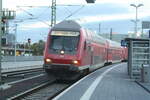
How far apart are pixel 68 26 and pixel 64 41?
1.35 meters

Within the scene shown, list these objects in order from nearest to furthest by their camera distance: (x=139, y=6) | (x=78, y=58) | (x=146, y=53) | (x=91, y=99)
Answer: (x=91, y=99) < (x=78, y=58) < (x=146, y=53) < (x=139, y=6)

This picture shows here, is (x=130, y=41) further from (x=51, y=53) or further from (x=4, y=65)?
(x=4, y=65)

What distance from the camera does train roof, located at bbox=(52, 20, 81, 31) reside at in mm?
26220

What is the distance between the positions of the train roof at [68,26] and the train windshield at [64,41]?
28cm

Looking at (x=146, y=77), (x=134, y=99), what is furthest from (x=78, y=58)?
(x=134, y=99)

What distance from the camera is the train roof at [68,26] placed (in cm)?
2622

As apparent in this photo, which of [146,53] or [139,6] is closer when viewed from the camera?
[146,53]

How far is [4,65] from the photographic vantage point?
147ft

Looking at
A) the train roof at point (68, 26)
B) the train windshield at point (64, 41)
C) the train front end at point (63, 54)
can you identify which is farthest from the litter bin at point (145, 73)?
the train roof at point (68, 26)

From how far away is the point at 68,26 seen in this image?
2669 centimetres

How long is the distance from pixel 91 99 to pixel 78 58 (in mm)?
9733

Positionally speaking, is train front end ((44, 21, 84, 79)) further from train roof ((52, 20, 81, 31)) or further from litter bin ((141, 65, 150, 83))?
litter bin ((141, 65, 150, 83))

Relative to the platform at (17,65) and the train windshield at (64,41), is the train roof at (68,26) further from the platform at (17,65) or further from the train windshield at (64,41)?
the platform at (17,65)

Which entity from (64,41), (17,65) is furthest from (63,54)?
(17,65)
